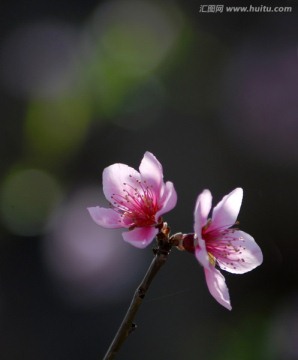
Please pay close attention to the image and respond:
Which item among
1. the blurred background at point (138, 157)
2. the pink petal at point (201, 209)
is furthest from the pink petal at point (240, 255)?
the blurred background at point (138, 157)

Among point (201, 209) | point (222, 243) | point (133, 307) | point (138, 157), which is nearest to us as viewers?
point (133, 307)

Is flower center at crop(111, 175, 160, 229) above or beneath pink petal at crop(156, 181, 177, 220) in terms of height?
beneath

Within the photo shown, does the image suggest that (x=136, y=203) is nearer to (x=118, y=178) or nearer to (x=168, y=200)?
(x=118, y=178)

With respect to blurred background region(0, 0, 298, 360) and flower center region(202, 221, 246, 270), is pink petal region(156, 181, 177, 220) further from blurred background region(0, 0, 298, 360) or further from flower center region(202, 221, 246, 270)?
blurred background region(0, 0, 298, 360)

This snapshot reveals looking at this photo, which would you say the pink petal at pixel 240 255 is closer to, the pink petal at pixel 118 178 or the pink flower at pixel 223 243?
the pink flower at pixel 223 243

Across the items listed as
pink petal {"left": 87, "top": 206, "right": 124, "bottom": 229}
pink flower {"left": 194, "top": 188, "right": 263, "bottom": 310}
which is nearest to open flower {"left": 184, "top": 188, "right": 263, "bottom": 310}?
pink flower {"left": 194, "top": 188, "right": 263, "bottom": 310}

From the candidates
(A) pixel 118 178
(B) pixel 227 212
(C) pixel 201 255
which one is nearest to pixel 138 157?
(A) pixel 118 178
